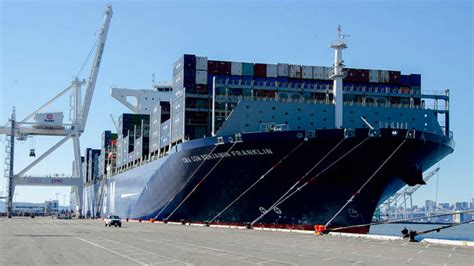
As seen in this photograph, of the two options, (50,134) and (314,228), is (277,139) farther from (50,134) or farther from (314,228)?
(50,134)

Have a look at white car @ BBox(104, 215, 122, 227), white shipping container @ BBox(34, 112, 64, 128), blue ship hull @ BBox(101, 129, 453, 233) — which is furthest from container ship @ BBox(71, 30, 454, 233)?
white shipping container @ BBox(34, 112, 64, 128)

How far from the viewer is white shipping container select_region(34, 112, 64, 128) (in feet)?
277

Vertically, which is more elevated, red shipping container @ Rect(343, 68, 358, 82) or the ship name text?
red shipping container @ Rect(343, 68, 358, 82)

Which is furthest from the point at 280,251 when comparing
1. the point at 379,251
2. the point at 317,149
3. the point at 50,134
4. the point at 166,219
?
the point at 50,134

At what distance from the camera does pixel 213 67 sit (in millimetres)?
48781

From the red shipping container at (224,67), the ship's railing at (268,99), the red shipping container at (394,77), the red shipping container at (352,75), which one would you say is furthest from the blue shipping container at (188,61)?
the red shipping container at (394,77)

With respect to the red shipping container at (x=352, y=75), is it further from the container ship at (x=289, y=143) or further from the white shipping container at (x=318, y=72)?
the white shipping container at (x=318, y=72)

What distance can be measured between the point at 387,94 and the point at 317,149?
11.3 metres

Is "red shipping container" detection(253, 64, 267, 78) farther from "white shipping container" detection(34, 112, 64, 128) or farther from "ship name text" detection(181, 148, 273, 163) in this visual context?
"white shipping container" detection(34, 112, 64, 128)

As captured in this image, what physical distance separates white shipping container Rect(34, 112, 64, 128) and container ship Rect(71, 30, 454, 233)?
33147 millimetres

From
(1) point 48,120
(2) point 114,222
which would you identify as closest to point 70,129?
(1) point 48,120

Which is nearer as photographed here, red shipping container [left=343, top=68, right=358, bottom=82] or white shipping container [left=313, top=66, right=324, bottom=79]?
white shipping container [left=313, top=66, right=324, bottom=79]

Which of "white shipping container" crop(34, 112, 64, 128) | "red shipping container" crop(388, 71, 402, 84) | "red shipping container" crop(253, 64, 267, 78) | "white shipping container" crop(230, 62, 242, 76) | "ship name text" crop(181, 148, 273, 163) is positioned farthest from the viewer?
"white shipping container" crop(34, 112, 64, 128)

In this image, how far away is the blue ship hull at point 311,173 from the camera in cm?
3794
